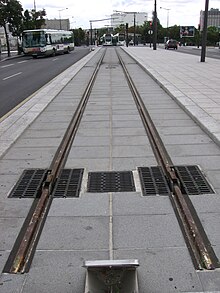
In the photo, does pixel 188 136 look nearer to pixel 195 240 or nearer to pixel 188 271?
pixel 195 240

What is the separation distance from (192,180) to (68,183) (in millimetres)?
1818

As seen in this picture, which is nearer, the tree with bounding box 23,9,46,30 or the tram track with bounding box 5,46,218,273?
the tram track with bounding box 5,46,218,273

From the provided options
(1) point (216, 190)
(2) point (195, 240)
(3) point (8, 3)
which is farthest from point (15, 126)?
(3) point (8, 3)

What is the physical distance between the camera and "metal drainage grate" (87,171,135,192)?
5.53 m

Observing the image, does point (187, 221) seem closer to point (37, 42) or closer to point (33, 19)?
point (37, 42)

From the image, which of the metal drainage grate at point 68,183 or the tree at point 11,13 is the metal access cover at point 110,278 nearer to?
the metal drainage grate at point 68,183

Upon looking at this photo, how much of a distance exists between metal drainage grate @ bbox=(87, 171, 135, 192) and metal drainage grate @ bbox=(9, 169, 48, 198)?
2.45ft

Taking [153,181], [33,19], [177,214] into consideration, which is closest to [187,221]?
[177,214]

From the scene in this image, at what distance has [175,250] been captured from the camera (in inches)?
155

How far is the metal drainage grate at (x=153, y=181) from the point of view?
5434 millimetres

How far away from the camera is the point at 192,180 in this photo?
5746mm

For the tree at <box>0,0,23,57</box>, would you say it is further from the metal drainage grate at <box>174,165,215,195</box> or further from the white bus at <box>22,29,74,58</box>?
the metal drainage grate at <box>174,165,215,195</box>

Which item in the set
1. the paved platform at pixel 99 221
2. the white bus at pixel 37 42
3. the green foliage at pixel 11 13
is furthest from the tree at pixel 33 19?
the paved platform at pixel 99 221

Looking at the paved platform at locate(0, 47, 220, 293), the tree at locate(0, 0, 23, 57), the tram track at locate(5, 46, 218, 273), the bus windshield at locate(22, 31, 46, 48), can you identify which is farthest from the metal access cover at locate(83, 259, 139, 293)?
the tree at locate(0, 0, 23, 57)
